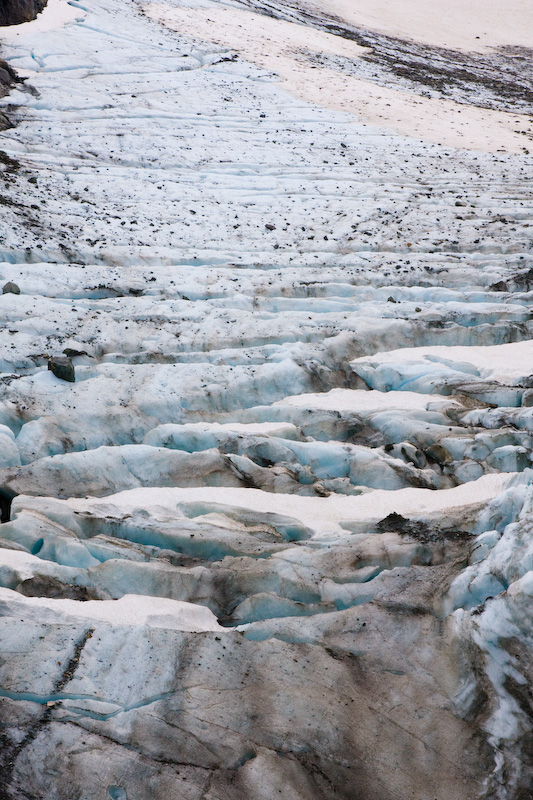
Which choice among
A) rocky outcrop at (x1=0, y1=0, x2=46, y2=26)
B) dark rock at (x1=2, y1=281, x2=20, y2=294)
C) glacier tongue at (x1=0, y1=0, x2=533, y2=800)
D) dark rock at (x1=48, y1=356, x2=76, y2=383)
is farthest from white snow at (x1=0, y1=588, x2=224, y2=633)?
rocky outcrop at (x1=0, y1=0, x2=46, y2=26)

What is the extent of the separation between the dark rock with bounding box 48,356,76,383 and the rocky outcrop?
14.0 m

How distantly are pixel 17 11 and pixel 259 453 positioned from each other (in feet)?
53.0

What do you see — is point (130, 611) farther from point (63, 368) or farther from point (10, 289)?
point (10, 289)

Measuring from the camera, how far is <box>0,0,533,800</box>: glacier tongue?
3.43 meters

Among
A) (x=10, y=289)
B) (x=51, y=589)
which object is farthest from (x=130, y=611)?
(x=10, y=289)

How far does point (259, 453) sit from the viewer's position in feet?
19.9

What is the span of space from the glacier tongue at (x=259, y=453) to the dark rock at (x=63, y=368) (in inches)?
4.6

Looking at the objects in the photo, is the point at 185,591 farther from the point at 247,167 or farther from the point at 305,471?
the point at 247,167

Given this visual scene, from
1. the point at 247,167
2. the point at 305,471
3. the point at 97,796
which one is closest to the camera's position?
the point at 97,796

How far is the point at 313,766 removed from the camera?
3.30m

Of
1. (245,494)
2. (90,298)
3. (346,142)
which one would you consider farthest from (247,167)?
(245,494)

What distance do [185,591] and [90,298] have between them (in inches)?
208

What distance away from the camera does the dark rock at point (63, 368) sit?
673 centimetres

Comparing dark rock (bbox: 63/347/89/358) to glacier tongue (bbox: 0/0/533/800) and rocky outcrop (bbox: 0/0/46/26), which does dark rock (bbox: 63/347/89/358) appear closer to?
glacier tongue (bbox: 0/0/533/800)
